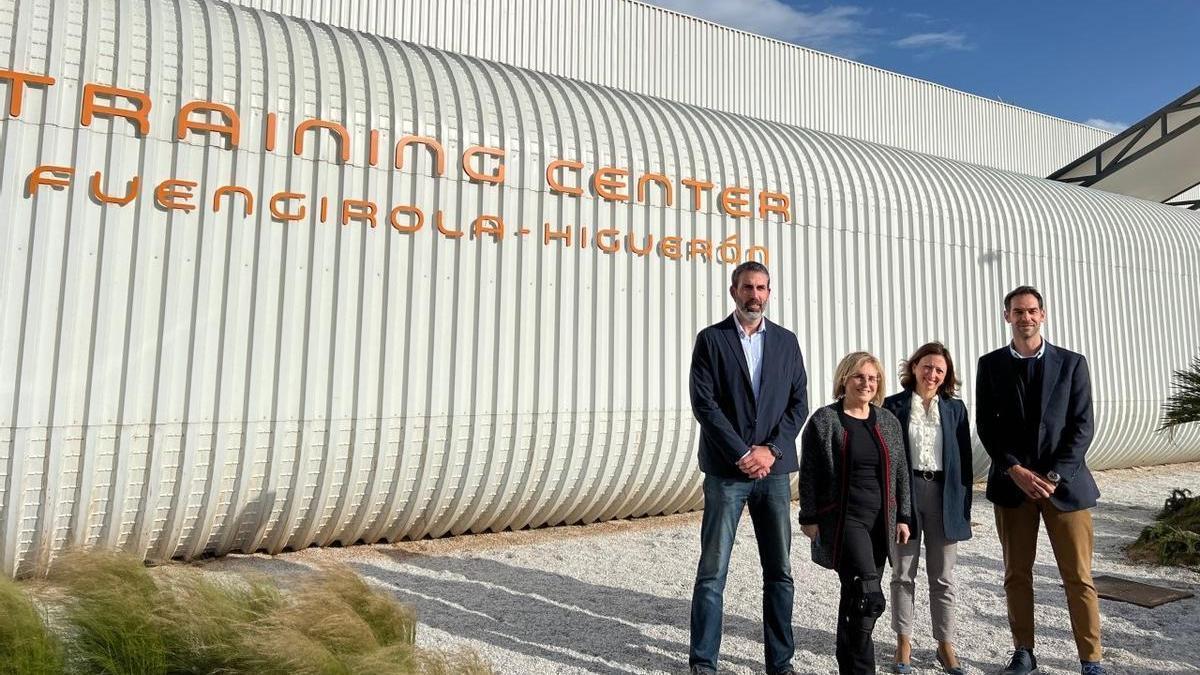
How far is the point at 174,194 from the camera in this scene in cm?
560

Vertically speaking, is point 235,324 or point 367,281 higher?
point 367,281

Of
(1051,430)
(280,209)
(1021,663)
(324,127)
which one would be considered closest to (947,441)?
(1051,430)

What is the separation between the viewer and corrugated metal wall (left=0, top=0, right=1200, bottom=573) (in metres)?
5.30

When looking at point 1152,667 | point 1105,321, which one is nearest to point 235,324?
point 1152,667

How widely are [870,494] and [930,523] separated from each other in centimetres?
62

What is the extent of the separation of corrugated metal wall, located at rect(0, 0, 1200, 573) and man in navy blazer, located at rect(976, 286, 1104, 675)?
3.50 metres

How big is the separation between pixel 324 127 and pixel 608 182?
7.74ft

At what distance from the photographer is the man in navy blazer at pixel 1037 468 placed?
13.6 feet

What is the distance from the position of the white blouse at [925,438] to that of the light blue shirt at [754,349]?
0.83m

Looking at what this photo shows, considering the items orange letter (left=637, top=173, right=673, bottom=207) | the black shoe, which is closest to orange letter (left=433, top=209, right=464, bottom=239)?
orange letter (left=637, top=173, right=673, bottom=207)

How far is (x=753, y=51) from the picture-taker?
18.4 metres

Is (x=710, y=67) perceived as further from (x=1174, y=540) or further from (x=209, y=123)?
(x=209, y=123)

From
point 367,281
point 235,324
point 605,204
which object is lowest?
point 235,324

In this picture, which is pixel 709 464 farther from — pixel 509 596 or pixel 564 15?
pixel 564 15
